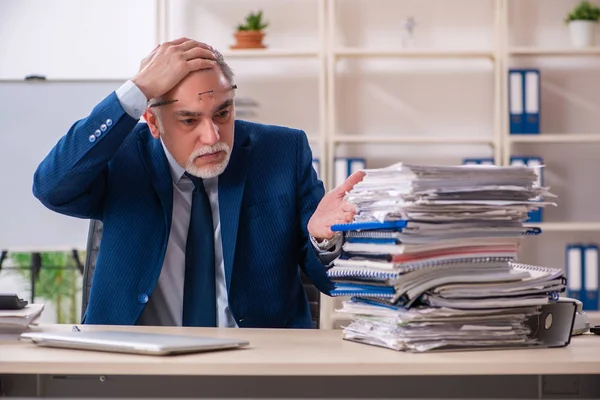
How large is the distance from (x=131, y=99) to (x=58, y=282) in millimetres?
2881

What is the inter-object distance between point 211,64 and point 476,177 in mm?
904

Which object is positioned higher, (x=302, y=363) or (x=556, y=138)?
(x=556, y=138)

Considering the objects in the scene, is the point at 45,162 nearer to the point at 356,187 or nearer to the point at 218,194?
the point at 218,194

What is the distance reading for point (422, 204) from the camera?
4.42ft

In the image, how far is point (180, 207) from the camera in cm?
213

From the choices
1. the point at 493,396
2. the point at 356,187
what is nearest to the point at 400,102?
the point at 356,187

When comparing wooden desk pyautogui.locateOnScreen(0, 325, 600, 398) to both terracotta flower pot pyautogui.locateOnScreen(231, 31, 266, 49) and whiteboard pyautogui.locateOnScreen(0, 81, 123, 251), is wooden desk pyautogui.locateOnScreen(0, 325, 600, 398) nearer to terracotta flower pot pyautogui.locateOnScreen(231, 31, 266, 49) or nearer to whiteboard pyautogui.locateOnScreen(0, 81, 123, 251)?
whiteboard pyautogui.locateOnScreen(0, 81, 123, 251)

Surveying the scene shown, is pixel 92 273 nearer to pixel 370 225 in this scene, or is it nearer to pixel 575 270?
pixel 370 225

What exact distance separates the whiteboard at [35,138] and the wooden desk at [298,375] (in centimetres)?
290

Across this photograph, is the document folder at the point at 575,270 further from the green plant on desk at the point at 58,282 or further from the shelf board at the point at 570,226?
the green plant on desk at the point at 58,282

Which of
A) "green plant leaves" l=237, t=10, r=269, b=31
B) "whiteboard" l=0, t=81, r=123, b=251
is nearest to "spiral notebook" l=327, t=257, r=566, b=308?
"whiteboard" l=0, t=81, r=123, b=251

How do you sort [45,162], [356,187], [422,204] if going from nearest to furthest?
[422,204], [356,187], [45,162]

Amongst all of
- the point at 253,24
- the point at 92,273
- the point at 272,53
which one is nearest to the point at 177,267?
the point at 92,273

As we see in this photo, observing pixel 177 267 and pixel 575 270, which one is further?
pixel 575 270
